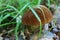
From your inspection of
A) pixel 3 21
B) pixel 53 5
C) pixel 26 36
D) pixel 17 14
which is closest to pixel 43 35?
pixel 26 36

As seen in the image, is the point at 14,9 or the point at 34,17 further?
the point at 14,9

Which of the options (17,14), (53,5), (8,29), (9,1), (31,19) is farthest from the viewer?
(53,5)

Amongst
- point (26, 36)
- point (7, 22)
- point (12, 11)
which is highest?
point (12, 11)

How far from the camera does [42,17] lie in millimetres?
1564

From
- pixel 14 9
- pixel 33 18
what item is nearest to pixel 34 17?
pixel 33 18

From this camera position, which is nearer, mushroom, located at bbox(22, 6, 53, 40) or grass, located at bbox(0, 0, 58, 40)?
mushroom, located at bbox(22, 6, 53, 40)

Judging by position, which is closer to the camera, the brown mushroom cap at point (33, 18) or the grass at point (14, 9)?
the brown mushroom cap at point (33, 18)

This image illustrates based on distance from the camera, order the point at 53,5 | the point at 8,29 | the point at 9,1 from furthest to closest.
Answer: the point at 53,5 → the point at 9,1 → the point at 8,29

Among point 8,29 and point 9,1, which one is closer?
point 8,29

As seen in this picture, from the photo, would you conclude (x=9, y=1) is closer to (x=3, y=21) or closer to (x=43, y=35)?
(x=3, y=21)

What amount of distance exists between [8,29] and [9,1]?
0.33 metres

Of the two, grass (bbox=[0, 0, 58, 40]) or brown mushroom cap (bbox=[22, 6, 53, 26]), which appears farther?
grass (bbox=[0, 0, 58, 40])

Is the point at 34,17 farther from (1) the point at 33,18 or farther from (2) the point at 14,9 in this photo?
(2) the point at 14,9

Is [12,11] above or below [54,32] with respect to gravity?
above
